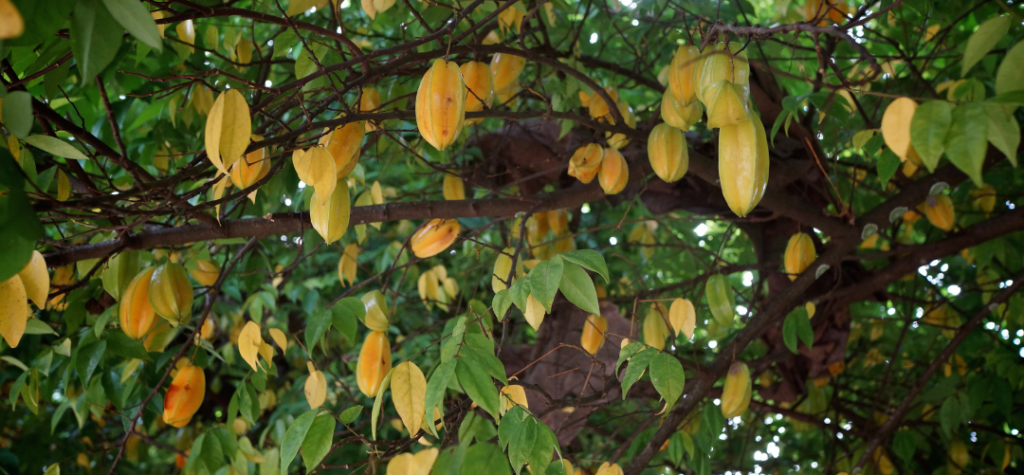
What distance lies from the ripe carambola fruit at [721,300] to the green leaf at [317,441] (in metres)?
1.10

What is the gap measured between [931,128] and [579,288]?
1.94ft

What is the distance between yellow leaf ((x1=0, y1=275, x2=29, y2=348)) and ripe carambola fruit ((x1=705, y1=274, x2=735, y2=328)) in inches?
61.7

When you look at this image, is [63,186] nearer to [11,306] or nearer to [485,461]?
[11,306]

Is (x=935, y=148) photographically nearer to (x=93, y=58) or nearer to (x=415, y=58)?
(x=415, y=58)

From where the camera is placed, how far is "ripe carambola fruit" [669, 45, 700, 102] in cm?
133

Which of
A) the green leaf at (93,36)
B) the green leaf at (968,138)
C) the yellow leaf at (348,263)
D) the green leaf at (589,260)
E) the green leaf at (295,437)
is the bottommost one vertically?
the yellow leaf at (348,263)

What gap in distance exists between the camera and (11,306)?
1.01 meters

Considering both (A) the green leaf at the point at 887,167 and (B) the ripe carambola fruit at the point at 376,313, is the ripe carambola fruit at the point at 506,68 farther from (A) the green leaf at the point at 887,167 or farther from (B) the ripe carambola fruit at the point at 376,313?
(A) the green leaf at the point at 887,167

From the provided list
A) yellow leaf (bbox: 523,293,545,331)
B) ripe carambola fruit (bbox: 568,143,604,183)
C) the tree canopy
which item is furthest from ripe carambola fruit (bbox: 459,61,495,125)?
yellow leaf (bbox: 523,293,545,331)

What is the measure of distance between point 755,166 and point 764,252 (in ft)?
5.90

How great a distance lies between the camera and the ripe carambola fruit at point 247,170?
132cm

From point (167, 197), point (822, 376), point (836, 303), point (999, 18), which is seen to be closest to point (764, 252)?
point (836, 303)

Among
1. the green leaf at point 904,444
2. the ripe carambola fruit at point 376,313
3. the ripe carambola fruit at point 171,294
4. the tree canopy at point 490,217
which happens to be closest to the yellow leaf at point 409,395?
the tree canopy at point 490,217

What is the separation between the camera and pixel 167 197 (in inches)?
54.4
